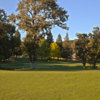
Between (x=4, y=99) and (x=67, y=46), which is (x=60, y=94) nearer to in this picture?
(x=4, y=99)

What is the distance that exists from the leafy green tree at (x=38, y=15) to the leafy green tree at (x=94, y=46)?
14.8 metres

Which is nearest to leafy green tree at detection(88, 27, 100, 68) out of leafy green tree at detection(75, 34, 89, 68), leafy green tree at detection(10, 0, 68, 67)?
leafy green tree at detection(75, 34, 89, 68)

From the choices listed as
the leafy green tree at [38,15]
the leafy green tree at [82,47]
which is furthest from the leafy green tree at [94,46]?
the leafy green tree at [38,15]

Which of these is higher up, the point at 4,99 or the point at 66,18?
the point at 66,18

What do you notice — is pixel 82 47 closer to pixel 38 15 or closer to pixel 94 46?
pixel 94 46

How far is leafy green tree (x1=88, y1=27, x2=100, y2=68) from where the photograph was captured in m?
44.2

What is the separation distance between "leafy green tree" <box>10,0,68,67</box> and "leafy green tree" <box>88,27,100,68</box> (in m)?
14.8

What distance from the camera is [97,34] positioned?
4616 centimetres

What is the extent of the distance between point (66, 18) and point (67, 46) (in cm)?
5591

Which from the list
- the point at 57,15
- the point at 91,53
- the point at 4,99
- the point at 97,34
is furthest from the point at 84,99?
the point at 97,34

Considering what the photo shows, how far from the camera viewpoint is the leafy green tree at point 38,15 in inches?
1267

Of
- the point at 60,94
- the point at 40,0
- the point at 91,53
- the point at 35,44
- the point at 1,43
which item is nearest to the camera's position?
the point at 60,94

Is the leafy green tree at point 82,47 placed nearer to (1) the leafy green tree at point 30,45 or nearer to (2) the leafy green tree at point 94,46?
(2) the leafy green tree at point 94,46

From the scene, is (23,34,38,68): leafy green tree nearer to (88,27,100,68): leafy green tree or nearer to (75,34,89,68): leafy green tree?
(75,34,89,68): leafy green tree
